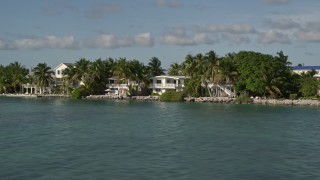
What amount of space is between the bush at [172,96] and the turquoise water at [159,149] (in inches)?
1374

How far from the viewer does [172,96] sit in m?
77.4

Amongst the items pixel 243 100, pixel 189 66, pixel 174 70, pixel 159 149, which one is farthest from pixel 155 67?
pixel 159 149

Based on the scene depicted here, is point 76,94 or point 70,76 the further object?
point 70,76

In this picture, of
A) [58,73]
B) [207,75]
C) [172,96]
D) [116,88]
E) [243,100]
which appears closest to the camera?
[243,100]

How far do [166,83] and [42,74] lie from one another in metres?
26.7

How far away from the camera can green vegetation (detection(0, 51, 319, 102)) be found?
70875 millimetres

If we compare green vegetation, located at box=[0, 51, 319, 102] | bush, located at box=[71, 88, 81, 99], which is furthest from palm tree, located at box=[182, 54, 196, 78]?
bush, located at box=[71, 88, 81, 99]

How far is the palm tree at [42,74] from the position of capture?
9456 cm

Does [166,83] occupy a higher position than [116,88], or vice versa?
[166,83]

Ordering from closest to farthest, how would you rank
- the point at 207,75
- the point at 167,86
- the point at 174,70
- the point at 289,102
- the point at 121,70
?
the point at 289,102
the point at 207,75
the point at 121,70
the point at 167,86
the point at 174,70

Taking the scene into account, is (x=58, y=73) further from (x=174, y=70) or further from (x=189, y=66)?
(x=189, y=66)

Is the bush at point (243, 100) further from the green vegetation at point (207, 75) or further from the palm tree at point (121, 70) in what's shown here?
the palm tree at point (121, 70)

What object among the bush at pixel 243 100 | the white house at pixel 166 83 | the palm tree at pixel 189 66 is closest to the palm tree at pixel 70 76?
the white house at pixel 166 83

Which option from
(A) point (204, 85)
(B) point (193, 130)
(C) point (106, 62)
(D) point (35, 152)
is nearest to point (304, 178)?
(D) point (35, 152)
